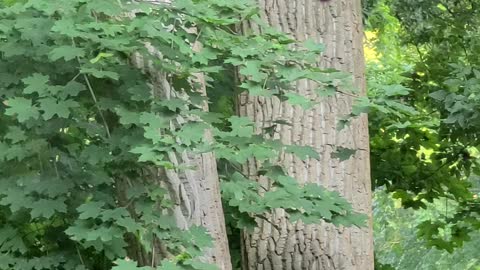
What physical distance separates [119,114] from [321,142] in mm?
1212

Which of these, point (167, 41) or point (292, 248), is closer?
point (167, 41)

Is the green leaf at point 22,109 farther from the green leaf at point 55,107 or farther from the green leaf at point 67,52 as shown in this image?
the green leaf at point 67,52

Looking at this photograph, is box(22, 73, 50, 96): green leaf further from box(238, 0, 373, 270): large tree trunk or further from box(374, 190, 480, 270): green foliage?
box(374, 190, 480, 270): green foliage

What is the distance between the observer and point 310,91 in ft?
11.6

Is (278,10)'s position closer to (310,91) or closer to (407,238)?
(310,91)

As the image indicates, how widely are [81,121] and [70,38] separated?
32cm

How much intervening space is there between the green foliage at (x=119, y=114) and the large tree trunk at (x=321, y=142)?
0.59 m

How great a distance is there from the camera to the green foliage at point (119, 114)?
2520 millimetres

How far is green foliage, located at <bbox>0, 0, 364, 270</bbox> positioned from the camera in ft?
8.27

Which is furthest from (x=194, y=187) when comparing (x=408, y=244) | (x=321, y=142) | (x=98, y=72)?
(x=408, y=244)

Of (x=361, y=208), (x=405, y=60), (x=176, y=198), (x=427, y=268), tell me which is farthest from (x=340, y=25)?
(x=427, y=268)

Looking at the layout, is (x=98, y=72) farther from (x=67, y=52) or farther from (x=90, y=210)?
(x=90, y=210)

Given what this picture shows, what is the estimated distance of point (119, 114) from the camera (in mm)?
2648

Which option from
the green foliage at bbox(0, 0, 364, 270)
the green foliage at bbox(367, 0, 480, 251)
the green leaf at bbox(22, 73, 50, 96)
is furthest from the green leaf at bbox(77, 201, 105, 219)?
the green foliage at bbox(367, 0, 480, 251)
